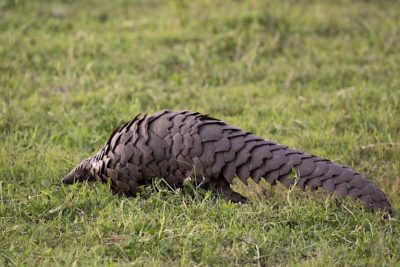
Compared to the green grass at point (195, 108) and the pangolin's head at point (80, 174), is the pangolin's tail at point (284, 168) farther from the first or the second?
the pangolin's head at point (80, 174)

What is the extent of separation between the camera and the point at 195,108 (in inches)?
214

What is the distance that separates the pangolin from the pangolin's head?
0.06 meters

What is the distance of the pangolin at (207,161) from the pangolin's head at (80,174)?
59mm

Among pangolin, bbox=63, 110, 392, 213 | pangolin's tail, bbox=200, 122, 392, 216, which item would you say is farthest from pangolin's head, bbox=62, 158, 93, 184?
pangolin's tail, bbox=200, 122, 392, 216

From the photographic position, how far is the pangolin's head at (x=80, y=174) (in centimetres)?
401

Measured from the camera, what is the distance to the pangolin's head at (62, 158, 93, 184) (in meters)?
4.01

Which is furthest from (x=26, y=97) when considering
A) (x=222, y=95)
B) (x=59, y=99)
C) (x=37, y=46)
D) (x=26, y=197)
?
(x=26, y=197)

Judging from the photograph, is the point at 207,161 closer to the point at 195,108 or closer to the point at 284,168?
the point at 284,168

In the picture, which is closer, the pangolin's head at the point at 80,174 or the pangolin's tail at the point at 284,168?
the pangolin's tail at the point at 284,168

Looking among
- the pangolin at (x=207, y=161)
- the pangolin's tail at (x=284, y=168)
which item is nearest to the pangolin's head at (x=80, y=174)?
the pangolin at (x=207, y=161)

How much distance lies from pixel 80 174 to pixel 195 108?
1601 millimetres

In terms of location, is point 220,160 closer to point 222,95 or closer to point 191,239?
point 191,239

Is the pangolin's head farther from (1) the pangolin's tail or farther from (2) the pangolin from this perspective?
(1) the pangolin's tail

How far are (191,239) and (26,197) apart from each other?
106cm
